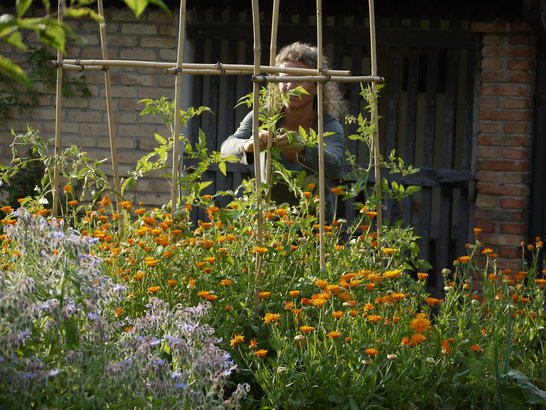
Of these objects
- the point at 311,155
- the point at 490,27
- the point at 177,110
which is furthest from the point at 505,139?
the point at 177,110

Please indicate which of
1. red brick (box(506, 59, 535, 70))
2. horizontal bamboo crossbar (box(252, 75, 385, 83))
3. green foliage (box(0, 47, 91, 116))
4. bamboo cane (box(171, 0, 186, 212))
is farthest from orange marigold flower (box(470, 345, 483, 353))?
green foliage (box(0, 47, 91, 116))

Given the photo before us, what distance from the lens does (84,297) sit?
1.79 meters

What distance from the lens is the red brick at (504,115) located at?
5305 mm

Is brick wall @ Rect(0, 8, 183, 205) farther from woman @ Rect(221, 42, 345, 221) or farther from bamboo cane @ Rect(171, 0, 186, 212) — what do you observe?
bamboo cane @ Rect(171, 0, 186, 212)

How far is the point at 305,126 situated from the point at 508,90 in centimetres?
222

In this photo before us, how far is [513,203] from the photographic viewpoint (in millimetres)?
5348

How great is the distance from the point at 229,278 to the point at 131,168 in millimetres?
3212

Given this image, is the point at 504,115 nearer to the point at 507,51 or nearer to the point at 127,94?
the point at 507,51

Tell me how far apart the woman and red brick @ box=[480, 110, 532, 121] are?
1.84 metres

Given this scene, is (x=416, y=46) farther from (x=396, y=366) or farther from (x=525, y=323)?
(x=396, y=366)

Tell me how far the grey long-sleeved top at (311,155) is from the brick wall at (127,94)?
2062mm

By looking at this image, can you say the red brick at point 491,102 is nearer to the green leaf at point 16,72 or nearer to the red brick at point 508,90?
the red brick at point 508,90

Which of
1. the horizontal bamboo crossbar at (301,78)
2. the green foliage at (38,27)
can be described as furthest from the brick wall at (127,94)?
the green foliage at (38,27)

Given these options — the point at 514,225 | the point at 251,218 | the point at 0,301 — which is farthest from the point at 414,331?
the point at 514,225
